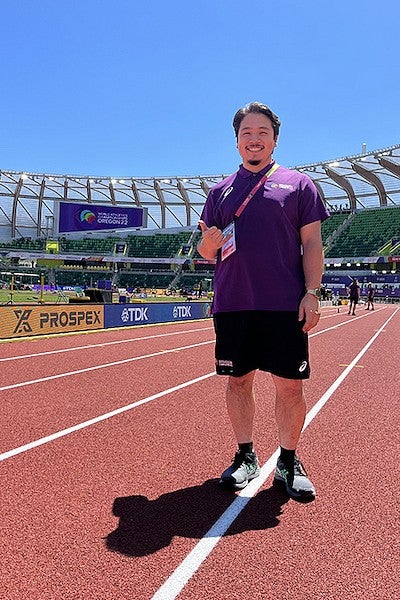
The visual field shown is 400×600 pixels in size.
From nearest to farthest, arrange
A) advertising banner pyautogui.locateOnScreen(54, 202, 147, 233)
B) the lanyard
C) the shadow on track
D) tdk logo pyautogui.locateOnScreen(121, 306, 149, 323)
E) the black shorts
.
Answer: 1. the shadow on track
2. the black shorts
3. the lanyard
4. tdk logo pyautogui.locateOnScreen(121, 306, 149, 323)
5. advertising banner pyautogui.locateOnScreen(54, 202, 147, 233)

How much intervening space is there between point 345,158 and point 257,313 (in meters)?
52.2

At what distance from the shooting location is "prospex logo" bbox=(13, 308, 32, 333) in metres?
11.1

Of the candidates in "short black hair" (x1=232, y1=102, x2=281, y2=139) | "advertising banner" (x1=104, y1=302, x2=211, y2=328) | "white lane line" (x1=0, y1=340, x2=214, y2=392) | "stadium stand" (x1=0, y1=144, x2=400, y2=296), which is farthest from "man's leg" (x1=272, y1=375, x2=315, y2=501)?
"stadium stand" (x1=0, y1=144, x2=400, y2=296)

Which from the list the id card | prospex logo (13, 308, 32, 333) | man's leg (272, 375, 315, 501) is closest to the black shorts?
man's leg (272, 375, 315, 501)

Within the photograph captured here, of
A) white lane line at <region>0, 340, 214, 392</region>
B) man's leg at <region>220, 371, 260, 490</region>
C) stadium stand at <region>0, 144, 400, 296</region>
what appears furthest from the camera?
stadium stand at <region>0, 144, 400, 296</region>

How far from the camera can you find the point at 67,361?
773cm

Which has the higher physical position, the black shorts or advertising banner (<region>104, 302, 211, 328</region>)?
the black shorts

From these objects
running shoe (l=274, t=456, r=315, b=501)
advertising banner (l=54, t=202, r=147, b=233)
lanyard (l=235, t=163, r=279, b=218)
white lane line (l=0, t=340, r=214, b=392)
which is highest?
advertising banner (l=54, t=202, r=147, b=233)

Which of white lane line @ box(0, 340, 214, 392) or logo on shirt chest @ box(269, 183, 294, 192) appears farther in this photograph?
white lane line @ box(0, 340, 214, 392)

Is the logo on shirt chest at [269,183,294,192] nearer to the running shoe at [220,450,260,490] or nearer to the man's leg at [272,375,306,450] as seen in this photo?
the man's leg at [272,375,306,450]

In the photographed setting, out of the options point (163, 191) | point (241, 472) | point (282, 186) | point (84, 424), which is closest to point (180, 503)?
point (241, 472)

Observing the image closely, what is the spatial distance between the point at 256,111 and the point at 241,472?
2124 mm

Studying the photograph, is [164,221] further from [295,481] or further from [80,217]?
[295,481]

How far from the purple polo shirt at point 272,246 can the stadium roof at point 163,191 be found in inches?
1924
